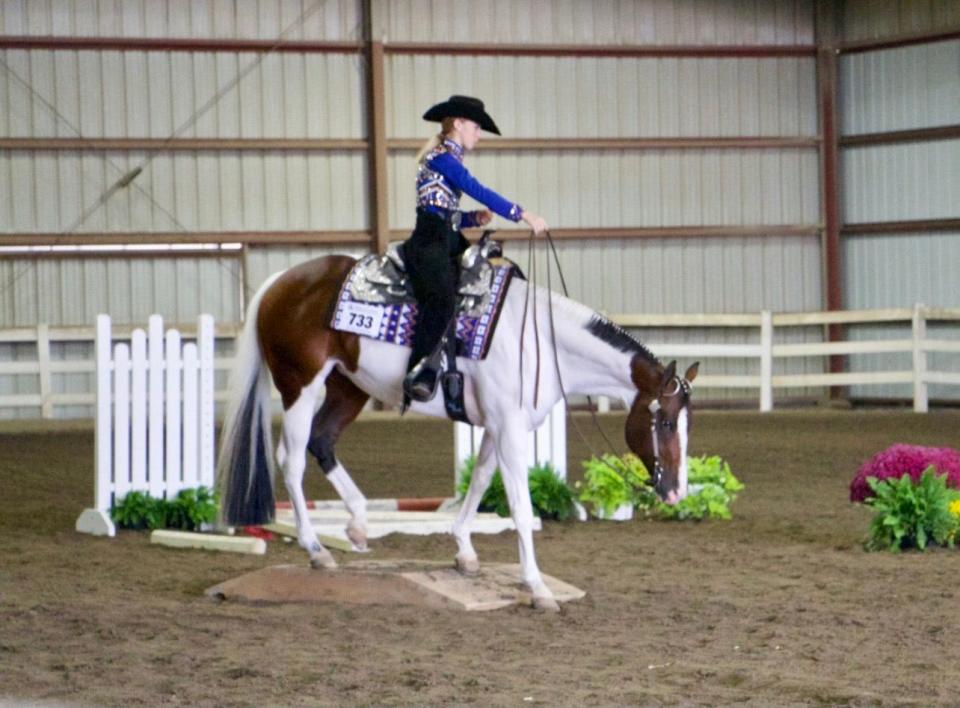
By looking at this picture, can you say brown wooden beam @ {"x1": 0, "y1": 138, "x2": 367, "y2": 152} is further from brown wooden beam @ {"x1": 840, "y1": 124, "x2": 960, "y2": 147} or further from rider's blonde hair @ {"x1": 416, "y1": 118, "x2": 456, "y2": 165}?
→ rider's blonde hair @ {"x1": 416, "y1": 118, "x2": 456, "y2": 165}

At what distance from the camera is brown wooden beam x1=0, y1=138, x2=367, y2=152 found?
19.0m

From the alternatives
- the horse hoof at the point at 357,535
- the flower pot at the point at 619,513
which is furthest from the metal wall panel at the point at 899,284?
the horse hoof at the point at 357,535

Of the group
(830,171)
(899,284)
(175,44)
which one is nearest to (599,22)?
(830,171)

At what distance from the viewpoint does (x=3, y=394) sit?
1919 cm

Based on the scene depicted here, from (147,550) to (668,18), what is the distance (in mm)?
14139

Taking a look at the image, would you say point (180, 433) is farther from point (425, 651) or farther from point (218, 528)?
point (425, 651)

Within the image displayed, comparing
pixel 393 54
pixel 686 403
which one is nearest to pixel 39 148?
pixel 393 54

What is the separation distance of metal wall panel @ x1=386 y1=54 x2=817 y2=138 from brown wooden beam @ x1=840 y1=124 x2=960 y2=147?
0.59 metres

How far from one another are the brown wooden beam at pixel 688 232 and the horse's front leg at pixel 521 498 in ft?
45.4

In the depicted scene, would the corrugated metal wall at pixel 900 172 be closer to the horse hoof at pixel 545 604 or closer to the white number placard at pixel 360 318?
the white number placard at pixel 360 318

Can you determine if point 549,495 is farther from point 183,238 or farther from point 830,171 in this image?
point 830,171

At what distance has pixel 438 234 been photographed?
7.03 meters

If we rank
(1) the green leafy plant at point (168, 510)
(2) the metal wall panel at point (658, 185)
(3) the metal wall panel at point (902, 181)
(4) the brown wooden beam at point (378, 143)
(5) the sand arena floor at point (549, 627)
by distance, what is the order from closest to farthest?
(5) the sand arena floor at point (549, 627)
(1) the green leafy plant at point (168, 510)
(4) the brown wooden beam at point (378, 143)
(3) the metal wall panel at point (902, 181)
(2) the metal wall panel at point (658, 185)

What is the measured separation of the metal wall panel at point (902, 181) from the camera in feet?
66.1
